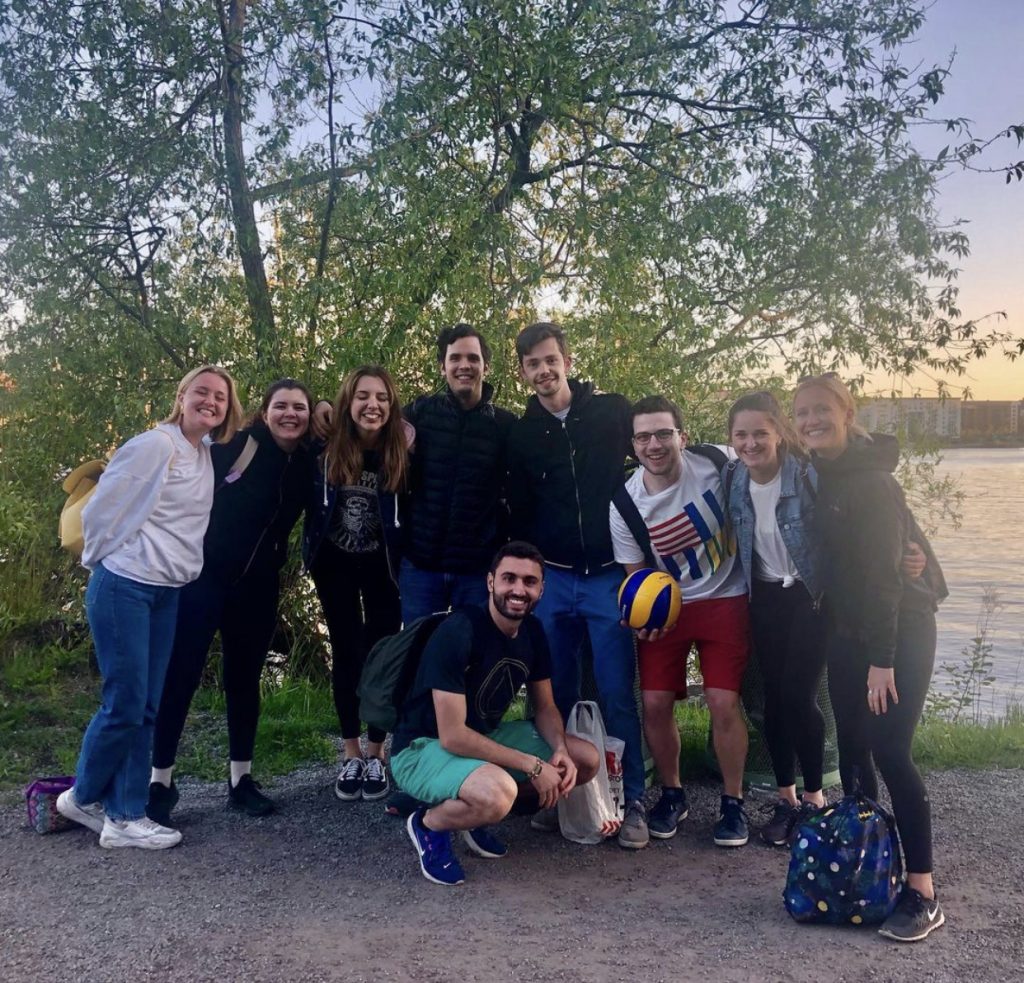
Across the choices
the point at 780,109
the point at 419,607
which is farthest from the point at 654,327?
the point at 419,607

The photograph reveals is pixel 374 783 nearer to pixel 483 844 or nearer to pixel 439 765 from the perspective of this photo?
pixel 483 844

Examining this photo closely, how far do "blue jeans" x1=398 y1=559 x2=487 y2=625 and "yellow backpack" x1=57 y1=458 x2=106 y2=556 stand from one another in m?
1.39

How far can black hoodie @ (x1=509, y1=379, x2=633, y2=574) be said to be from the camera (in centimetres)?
439

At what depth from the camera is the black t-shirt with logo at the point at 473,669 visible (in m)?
3.90

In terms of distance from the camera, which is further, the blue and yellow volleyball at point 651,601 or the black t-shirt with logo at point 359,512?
the black t-shirt with logo at point 359,512

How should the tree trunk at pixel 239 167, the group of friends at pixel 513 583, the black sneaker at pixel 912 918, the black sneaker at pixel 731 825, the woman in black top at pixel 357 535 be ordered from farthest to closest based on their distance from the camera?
the tree trunk at pixel 239 167
the woman in black top at pixel 357 535
the black sneaker at pixel 731 825
the group of friends at pixel 513 583
the black sneaker at pixel 912 918

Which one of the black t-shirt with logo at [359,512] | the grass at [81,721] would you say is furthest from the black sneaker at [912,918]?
the grass at [81,721]

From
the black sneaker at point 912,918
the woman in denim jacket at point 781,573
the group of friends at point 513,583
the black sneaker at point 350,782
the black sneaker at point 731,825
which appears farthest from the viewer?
the black sneaker at point 350,782

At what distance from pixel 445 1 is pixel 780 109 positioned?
9.17 ft

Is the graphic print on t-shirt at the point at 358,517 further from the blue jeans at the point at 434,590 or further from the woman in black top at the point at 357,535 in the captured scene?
the blue jeans at the point at 434,590

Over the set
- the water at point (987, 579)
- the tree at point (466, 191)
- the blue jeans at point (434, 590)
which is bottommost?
the water at point (987, 579)

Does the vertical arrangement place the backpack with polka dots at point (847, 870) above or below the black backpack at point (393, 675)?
below

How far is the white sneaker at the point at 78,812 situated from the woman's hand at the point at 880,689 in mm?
3202

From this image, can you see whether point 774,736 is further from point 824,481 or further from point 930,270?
point 930,270
